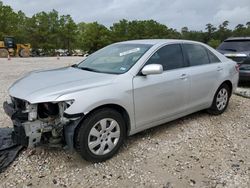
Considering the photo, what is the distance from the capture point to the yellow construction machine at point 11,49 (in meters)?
28.5

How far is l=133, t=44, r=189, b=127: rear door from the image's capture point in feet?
12.1

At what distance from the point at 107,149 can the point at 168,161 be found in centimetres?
79

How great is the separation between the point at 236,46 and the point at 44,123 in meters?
6.94

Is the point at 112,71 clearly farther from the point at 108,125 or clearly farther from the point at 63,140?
the point at 63,140

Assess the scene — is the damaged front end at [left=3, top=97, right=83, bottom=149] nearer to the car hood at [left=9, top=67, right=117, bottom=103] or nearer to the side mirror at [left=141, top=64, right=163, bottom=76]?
Result: the car hood at [left=9, top=67, right=117, bottom=103]

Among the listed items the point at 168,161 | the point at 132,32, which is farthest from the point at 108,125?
the point at 132,32

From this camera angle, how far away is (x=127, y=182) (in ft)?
9.97

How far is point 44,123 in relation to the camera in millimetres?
3133

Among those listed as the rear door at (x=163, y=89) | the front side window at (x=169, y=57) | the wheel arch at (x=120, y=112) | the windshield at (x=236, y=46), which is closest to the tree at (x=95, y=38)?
the windshield at (x=236, y=46)

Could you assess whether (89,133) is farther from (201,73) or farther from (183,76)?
(201,73)

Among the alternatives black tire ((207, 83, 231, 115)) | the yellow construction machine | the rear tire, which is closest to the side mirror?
black tire ((207, 83, 231, 115))

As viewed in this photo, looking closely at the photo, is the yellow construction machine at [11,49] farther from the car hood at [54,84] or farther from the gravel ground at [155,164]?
the gravel ground at [155,164]

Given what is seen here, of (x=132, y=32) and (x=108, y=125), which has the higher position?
(x=132, y=32)

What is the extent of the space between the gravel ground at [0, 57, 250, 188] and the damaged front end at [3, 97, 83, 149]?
0.34m
